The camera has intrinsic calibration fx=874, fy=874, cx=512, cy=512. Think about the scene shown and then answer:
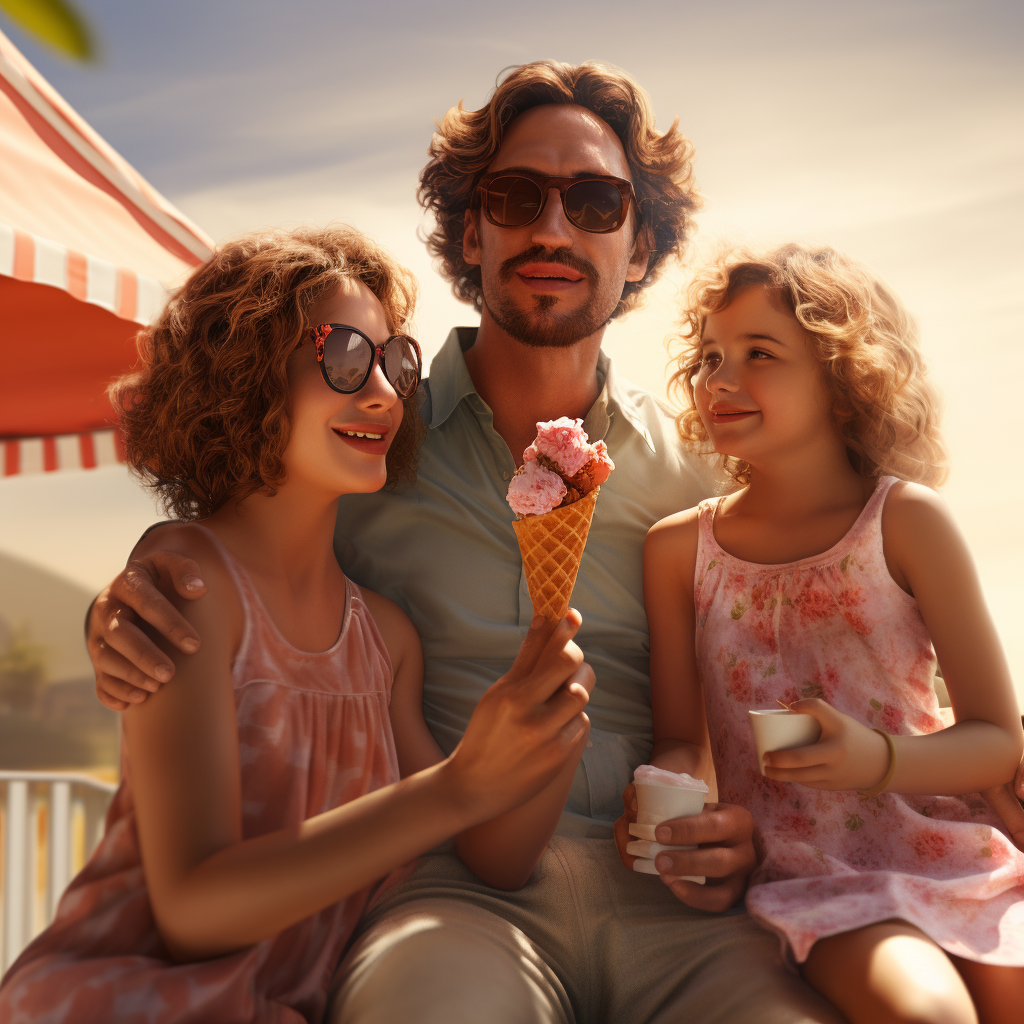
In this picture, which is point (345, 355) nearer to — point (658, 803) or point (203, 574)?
point (203, 574)

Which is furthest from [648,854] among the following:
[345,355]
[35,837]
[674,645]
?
[35,837]

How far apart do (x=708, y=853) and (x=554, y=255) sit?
78.0 inches

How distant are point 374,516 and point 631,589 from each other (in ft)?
2.93

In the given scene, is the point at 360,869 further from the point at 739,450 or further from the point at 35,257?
the point at 35,257

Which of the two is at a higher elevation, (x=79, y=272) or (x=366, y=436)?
(x=79, y=272)

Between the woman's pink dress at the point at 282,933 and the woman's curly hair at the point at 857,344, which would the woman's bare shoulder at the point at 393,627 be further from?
the woman's curly hair at the point at 857,344

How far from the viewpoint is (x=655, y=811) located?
213 centimetres

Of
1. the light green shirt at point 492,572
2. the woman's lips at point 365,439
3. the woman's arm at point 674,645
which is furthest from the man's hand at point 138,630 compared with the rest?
the woman's arm at point 674,645

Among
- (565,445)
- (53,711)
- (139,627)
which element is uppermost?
(565,445)

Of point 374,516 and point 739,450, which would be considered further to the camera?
point 374,516

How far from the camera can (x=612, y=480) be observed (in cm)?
301

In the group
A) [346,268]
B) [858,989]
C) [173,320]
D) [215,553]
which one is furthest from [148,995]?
[346,268]

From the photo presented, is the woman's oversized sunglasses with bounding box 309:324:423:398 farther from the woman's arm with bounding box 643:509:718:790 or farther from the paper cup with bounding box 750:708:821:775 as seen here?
the paper cup with bounding box 750:708:821:775

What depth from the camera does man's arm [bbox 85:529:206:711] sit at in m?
1.89
